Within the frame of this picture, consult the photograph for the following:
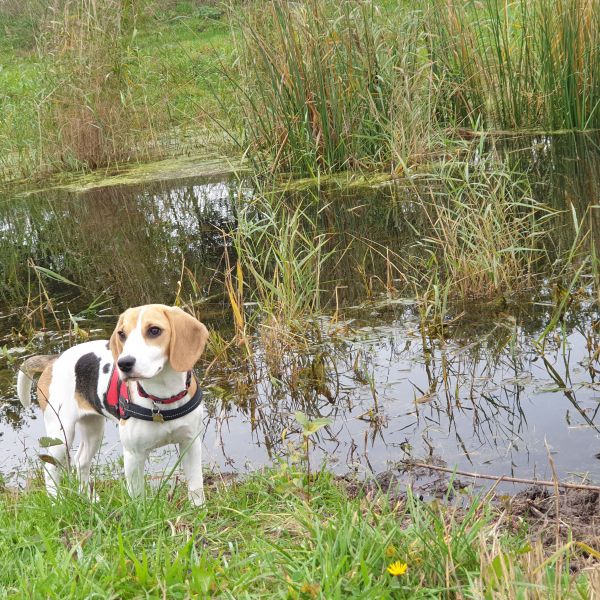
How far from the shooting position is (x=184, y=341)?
3273mm

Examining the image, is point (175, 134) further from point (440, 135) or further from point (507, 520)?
point (507, 520)

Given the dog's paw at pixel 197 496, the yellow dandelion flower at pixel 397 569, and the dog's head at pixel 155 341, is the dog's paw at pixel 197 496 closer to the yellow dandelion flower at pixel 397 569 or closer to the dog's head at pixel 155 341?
the dog's head at pixel 155 341

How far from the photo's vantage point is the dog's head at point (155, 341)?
311 centimetres

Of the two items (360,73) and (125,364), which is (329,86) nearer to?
(360,73)

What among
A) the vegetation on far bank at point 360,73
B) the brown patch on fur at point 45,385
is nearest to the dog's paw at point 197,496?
the brown patch on fur at point 45,385

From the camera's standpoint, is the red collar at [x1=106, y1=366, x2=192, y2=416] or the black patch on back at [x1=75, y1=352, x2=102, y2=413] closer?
the red collar at [x1=106, y1=366, x2=192, y2=416]

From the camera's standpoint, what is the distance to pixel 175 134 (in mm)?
12133

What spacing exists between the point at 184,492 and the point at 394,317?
2223mm

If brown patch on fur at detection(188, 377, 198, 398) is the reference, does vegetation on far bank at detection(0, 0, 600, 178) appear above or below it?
above

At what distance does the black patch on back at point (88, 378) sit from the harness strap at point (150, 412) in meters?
0.30

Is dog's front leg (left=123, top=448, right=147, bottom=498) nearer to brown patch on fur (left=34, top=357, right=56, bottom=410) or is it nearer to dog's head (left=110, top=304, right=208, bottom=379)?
dog's head (left=110, top=304, right=208, bottom=379)

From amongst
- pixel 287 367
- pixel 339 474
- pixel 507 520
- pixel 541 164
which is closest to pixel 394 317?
pixel 287 367

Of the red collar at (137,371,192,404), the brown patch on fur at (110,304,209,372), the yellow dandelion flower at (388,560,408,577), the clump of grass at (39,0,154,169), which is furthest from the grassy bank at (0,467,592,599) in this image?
the clump of grass at (39,0,154,169)

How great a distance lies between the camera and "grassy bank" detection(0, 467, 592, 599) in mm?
2244
